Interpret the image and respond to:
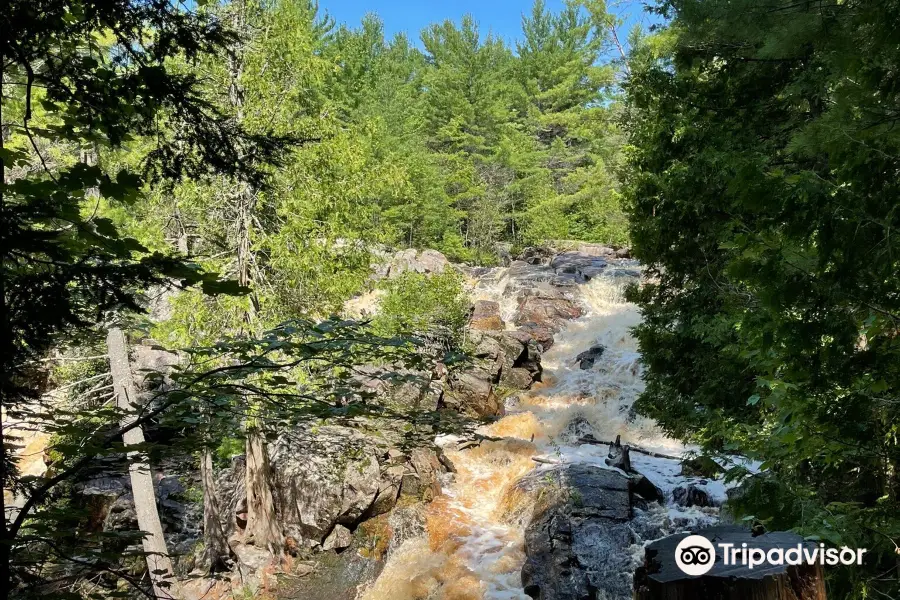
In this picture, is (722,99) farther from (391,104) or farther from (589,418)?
(391,104)

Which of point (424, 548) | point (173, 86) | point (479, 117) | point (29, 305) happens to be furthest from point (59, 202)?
point (479, 117)

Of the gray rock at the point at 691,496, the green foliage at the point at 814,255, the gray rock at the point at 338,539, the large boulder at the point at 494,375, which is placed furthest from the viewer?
the large boulder at the point at 494,375

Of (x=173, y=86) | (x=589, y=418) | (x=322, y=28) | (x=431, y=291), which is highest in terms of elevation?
(x=322, y=28)

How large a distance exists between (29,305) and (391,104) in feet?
99.3

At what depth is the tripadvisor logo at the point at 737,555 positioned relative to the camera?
9.14 ft

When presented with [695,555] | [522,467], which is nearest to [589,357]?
[522,467]

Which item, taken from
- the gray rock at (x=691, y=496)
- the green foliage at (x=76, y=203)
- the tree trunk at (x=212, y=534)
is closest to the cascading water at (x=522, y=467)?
the gray rock at (x=691, y=496)

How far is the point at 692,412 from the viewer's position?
305 inches

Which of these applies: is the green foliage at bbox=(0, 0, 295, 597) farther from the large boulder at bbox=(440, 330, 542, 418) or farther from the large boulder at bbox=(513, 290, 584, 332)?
the large boulder at bbox=(513, 290, 584, 332)

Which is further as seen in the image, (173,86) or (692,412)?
(692,412)

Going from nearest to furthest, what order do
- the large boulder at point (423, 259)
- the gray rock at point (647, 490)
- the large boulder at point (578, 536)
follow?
the large boulder at point (578, 536) → the gray rock at point (647, 490) → the large boulder at point (423, 259)

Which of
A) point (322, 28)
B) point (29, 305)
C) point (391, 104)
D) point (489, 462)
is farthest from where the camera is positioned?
point (322, 28)

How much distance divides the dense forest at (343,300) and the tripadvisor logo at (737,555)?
0.14m

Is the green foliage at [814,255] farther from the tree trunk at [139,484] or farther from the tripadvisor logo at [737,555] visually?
the tree trunk at [139,484]
